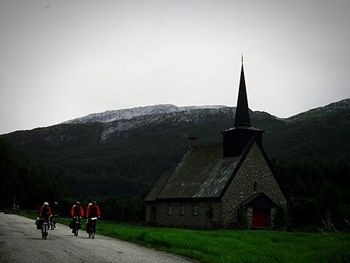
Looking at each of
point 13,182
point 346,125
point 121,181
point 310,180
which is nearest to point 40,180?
point 13,182

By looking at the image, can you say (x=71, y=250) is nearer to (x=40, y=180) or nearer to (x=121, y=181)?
(x=40, y=180)

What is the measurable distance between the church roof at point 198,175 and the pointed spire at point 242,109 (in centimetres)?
282

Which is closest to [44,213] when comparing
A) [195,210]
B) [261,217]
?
[195,210]

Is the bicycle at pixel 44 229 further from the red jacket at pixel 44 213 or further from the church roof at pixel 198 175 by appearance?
the church roof at pixel 198 175

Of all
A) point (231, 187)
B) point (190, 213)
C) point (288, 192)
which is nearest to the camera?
point (231, 187)

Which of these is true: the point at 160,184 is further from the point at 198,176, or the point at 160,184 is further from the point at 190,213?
the point at 190,213

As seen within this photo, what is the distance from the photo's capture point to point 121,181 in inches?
7141

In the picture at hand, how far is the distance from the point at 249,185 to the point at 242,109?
7.53 metres

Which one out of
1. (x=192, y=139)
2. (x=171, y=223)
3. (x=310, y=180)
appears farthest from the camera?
(x=310, y=180)

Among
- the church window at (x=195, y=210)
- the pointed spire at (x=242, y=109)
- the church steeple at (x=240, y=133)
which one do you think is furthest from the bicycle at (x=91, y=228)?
the pointed spire at (x=242, y=109)

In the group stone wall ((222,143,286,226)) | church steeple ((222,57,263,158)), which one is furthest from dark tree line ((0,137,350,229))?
church steeple ((222,57,263,158))

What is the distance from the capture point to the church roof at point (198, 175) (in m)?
49.4

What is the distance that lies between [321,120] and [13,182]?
113 metres

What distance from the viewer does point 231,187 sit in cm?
4825
